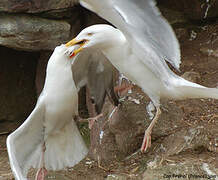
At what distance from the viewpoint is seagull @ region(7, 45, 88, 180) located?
2.91 m

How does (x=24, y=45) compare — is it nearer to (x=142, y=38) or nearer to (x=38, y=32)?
(x=38, y=32)

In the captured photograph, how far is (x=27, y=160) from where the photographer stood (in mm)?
2975

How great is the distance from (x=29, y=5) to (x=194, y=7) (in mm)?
1719

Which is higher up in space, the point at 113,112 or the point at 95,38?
the point at 95,38

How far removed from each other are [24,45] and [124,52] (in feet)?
3.75

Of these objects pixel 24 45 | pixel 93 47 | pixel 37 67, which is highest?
pixel 93 47

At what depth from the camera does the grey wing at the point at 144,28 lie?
8.59ft

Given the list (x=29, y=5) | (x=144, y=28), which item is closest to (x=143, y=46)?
(x=144, y=28)

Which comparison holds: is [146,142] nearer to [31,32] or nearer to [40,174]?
[40,174]

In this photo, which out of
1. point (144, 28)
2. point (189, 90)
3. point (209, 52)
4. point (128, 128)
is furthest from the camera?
point (209, 52)

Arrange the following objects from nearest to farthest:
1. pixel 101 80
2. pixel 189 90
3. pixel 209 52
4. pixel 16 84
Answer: pixel 189 90 → pixel 101 80 → pixel 209 52 → pixel 16 84

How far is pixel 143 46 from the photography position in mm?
2748

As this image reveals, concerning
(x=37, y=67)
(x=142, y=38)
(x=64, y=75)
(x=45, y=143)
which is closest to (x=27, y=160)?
(x=45, y=143)

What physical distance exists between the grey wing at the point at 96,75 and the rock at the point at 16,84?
4.07ft
